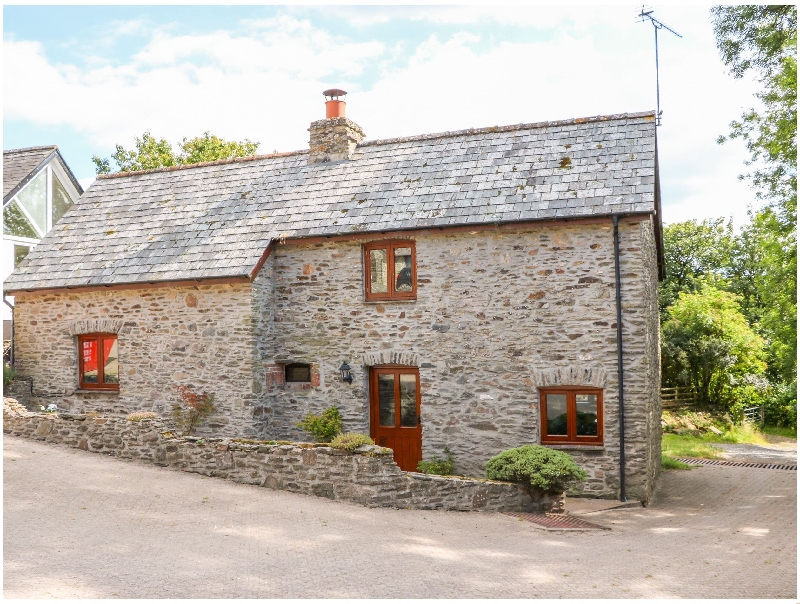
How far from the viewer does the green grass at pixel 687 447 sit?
69.3 feet

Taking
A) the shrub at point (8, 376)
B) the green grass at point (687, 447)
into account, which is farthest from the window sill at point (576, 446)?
the shrub at point (8, 376)

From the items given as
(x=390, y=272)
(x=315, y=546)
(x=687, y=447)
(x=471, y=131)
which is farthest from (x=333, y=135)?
(x=687, y=447)

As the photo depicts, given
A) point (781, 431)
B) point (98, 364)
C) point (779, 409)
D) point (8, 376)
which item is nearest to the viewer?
point (8, 376)

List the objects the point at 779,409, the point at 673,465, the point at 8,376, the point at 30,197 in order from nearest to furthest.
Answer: the point at 8,376 → the point at 673,465 → the point at 30,197 → the point at 779,409

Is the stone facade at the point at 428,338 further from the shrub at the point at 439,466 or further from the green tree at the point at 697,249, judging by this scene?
the green tree at the point at 697,249

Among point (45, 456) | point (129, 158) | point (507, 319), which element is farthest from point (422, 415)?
point (129, 158)

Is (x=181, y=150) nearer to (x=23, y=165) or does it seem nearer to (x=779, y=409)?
(x=23, y=165)

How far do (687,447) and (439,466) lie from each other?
38.1 feet

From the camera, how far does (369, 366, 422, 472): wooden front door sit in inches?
577

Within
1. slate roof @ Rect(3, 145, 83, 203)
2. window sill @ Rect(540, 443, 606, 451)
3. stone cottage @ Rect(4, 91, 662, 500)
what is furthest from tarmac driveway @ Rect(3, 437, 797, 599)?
slate roof @ Rect(3, 145, 83, 203)

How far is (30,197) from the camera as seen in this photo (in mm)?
21609

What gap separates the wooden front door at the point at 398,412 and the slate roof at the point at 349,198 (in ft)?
9.66

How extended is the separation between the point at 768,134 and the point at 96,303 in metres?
14.4

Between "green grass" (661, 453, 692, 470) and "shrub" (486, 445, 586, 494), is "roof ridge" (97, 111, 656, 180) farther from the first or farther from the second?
"green grass" (661, 453, 692, 470)
